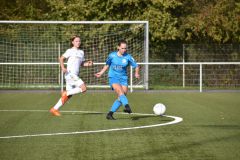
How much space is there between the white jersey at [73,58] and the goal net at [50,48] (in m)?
14.3

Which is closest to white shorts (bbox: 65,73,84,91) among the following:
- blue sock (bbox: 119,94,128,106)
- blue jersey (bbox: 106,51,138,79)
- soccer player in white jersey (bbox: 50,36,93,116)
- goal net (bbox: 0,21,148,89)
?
soccer player in white jersey (bbox: 50,36,93,116)

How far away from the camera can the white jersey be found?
605 inches

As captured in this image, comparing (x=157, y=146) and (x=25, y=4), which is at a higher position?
(x=25, y=4)

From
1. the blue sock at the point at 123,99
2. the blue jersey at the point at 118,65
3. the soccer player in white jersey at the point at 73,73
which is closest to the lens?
the blue sock at the point at 123,99

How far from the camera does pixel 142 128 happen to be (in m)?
12.1

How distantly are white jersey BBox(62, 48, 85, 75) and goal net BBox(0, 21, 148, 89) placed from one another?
14.3m

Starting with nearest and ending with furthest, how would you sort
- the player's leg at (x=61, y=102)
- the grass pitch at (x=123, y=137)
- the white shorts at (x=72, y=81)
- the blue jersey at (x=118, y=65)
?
the grass pitch at (x=123, y=137) → the blue jersey at (x=118, y=65) → the player's leg at (x=61, y=102) → the white shorts at (x=72, y=81)

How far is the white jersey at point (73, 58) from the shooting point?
15.4m

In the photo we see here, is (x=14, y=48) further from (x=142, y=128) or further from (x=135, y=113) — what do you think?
(x=142, y=128)

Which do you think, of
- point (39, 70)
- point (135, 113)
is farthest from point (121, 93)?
point (39, 70)

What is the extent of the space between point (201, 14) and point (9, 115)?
22.4 metres

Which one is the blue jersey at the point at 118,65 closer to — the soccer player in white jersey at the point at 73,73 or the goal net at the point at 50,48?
Result: the soccer player in white jersey at the point at 73,73

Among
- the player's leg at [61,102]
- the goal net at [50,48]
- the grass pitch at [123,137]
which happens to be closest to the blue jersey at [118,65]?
the grass pitch at [123,137]

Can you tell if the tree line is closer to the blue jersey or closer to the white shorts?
the white shorts
